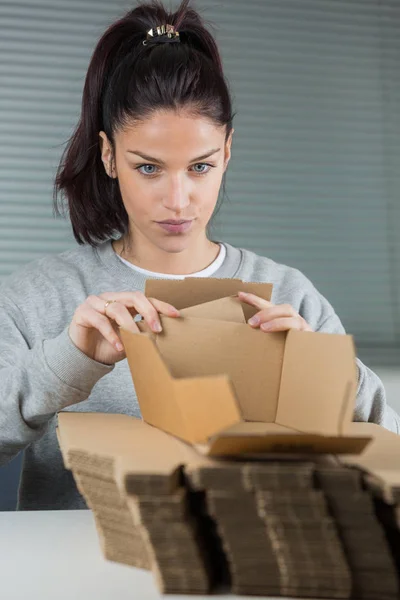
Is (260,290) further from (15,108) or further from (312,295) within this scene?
(15,108)

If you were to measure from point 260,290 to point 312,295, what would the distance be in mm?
647

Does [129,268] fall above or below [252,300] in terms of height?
below

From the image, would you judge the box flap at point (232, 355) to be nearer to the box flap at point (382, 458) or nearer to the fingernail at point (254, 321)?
the fingernail at point (254, 321)

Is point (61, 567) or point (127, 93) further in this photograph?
point (127, 93)

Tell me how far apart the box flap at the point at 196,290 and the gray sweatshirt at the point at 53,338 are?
0.24m

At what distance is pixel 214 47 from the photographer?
147 cm

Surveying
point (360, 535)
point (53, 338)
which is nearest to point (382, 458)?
point (360, 535)

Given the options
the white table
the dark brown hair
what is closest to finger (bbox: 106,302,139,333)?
the white table

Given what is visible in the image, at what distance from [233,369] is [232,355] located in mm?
15

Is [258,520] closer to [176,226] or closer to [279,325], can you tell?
[279,325]

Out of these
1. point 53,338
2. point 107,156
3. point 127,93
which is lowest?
point 53,338

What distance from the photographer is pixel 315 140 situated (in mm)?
2814

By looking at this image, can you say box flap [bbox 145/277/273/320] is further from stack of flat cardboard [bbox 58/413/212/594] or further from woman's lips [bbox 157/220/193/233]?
woman's lips [bbox 157/220/193/233]

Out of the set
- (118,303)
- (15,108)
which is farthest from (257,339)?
(15,108)
